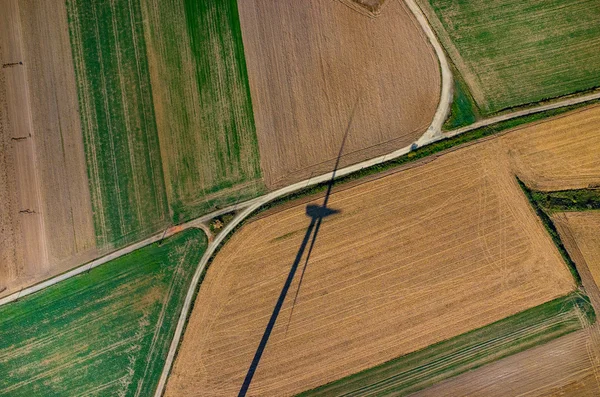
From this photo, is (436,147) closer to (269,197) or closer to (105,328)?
(269,197)

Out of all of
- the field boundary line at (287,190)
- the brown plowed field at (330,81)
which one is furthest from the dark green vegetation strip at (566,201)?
the brown plowed field at (330,81)

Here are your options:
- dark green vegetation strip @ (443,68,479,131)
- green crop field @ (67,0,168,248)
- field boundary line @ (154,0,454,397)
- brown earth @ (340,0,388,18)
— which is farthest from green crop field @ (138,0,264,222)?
dark green vegetation strip @ (443,68,479,131)

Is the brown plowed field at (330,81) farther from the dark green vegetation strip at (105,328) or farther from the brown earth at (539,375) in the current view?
the brown earth at (539,375)

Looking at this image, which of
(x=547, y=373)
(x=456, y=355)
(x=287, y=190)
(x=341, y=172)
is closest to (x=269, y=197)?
(x=287, y=190)

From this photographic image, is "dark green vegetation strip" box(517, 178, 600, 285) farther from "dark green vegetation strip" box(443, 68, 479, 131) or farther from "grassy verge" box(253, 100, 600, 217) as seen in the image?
"dark green vegetation strip" box(443, 68, 479, 131)

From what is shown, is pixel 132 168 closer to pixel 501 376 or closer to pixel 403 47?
pixel 403 47
